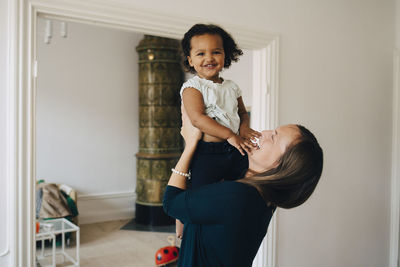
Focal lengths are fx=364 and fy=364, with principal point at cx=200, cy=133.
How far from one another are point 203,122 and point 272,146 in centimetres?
27

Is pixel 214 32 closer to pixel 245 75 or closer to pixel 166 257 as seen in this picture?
pixel 166 257

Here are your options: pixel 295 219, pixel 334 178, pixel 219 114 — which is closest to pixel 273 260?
pixel 295 219

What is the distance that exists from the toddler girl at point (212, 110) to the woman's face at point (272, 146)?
90 millimetres

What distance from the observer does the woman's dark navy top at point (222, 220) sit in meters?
1.02

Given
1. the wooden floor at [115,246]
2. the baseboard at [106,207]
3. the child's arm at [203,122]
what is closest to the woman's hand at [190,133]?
the child's arm at [203,122]

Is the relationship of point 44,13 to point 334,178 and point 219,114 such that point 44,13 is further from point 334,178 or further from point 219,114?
point 334,178

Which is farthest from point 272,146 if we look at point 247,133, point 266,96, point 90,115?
point 90,115

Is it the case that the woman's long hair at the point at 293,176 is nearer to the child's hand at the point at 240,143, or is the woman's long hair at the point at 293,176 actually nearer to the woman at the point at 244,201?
the woman at the point at 244,201

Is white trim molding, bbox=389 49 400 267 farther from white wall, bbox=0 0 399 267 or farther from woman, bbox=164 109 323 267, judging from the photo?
woman, bbox=164 109 323 267

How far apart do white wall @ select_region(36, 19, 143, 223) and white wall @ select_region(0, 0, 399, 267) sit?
3400mm

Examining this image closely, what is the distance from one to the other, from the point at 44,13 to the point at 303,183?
151 centimetres

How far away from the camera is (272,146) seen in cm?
114
